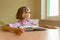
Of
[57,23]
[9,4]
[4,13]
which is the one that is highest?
[9,4]

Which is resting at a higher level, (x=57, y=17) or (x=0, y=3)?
(x=0, y=3)

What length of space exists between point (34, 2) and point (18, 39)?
1681 millimetres

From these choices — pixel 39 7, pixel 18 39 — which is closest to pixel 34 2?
pixel 39 7

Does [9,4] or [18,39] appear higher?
[9,4]

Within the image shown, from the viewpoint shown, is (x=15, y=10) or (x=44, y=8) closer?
(x=15, y=10)

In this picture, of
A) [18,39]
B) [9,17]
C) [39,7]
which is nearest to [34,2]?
[39,7]

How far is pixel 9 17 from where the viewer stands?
1.85 metres

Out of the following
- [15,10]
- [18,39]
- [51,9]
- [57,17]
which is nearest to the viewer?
[18,39]

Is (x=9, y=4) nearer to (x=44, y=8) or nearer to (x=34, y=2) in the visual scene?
(x=34, y=2)

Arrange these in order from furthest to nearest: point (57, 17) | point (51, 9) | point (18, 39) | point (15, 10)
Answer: point (51, 9) → point (57, 17) → point (15, 10) → point (18, 39)

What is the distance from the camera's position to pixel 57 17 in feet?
6.69

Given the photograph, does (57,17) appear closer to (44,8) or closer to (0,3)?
(44,8)

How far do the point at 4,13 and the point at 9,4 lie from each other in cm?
16

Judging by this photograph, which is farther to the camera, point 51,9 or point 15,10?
point 51,9
